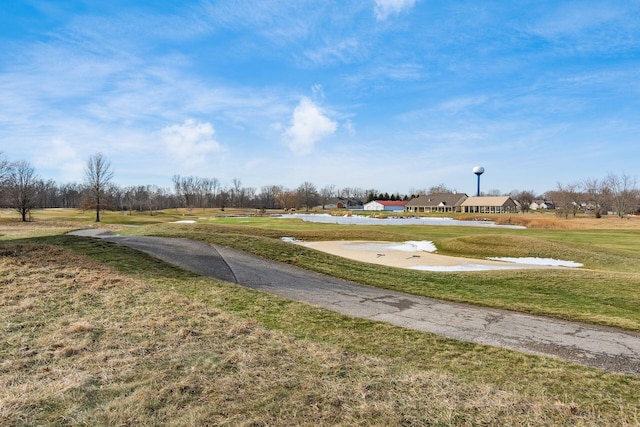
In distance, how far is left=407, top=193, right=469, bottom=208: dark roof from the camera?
362 ft

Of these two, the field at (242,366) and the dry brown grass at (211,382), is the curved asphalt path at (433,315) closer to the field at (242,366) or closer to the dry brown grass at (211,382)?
the field at (242,366)

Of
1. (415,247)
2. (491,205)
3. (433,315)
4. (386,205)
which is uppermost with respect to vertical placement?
(386,205)

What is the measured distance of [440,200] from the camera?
113 meters

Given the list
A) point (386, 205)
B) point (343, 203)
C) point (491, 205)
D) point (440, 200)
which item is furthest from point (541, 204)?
point (343, 203)

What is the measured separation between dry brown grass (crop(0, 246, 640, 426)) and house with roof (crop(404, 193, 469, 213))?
10859cm

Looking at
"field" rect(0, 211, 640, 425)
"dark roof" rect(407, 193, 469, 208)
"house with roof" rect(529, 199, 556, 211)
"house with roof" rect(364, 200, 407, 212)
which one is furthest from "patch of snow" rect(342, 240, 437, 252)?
"house with roof" rect(529, 199, 556, 211)

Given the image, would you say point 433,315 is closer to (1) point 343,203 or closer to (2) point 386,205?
(2) point 386,205

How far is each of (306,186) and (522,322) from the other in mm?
135177

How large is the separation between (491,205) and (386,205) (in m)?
38.0

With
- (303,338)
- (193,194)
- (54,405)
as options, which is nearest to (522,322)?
(303,338)

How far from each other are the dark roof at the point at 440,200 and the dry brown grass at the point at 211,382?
362 feet

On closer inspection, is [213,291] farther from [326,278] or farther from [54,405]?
[54,405]

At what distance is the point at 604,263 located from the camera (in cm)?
1798

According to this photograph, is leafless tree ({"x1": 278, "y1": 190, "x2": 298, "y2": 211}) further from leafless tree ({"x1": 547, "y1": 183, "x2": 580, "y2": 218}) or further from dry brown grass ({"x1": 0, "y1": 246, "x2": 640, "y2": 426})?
dry brown grass ({"x1": 0, "y1": 246, "x2": 640, "y2": 426})
